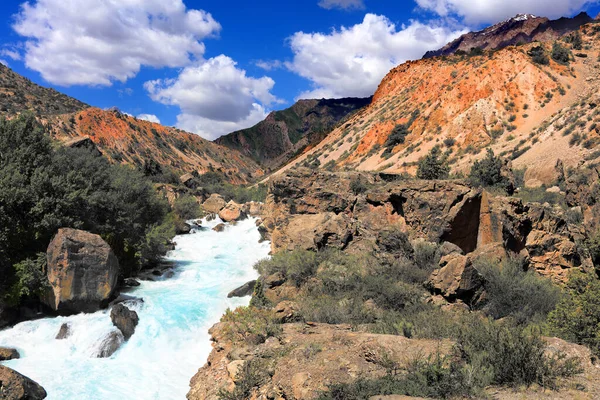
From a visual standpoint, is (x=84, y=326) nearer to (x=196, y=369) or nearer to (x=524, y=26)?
(x=196, y=369)

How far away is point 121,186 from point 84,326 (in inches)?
302

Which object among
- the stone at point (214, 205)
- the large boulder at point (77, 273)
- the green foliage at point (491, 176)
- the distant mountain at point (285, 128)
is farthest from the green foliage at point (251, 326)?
the distant mountain at point (285, 128)

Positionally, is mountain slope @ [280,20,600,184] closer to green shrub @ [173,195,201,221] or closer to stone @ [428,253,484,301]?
stone @ [428,253,484,301]

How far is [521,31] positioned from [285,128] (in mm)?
80897

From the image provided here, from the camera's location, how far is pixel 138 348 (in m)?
10.4

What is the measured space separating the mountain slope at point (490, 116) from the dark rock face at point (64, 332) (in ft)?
82.5

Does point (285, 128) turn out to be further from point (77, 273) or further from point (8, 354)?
point (8, 354)

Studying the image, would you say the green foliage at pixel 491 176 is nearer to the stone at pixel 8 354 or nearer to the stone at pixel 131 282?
the stone at pixel 131 282

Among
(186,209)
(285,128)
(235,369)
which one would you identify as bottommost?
(235,369)

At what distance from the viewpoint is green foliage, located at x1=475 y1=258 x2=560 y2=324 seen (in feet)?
25.7

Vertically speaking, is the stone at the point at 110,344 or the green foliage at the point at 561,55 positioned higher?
the green foliage at the point at 561,55

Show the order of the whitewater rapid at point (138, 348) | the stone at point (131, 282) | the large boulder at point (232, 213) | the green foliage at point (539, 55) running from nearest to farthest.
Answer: the whitewater rapid at point (138, 348)
the stone at point (131, 282)
the large boulder at point (232, 213)
the green foliage at point (539, 55)

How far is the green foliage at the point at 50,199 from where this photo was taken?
38.6 ft

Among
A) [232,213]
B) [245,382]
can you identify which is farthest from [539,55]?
[245,382]
